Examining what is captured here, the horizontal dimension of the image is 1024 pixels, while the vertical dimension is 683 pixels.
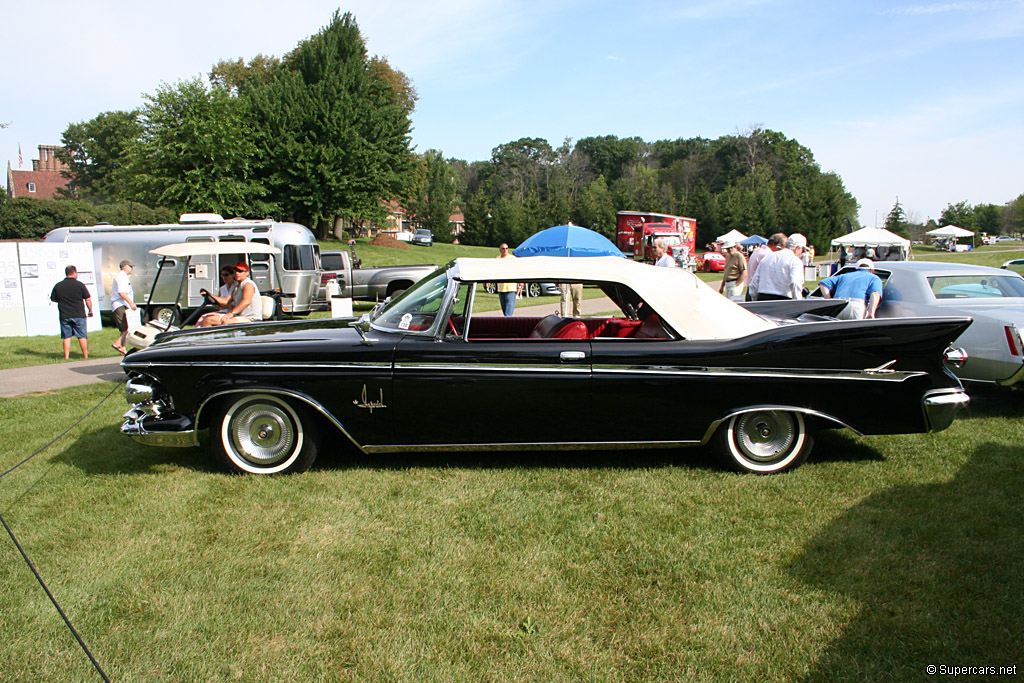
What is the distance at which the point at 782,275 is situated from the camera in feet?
28.6

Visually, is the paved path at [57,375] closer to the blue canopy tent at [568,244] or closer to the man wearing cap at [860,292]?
the man wearing cap at [860,292]

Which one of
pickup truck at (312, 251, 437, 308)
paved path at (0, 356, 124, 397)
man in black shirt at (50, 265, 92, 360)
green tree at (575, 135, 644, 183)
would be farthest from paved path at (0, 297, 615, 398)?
green tree at (575, 135, 644, 183)

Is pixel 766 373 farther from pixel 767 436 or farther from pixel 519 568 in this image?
pixel 519 568

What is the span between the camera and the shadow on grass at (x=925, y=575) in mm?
2695

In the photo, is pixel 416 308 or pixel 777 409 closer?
pixel 777 409

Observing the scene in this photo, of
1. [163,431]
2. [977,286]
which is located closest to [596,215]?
[977,286]

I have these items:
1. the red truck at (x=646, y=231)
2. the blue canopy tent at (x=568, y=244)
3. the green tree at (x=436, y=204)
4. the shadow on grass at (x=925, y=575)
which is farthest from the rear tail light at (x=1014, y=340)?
the green tree at (x=436, y=204)

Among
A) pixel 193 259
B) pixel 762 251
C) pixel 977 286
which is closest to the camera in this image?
pixel 977 286

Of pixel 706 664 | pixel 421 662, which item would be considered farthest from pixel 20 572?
pixel 706 664

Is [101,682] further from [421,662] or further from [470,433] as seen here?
[470,433]

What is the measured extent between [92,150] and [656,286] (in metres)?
100

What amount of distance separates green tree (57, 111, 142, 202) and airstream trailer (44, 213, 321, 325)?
77.2 m

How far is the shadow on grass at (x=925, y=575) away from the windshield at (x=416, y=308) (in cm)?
279

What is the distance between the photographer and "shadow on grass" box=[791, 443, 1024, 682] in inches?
106
